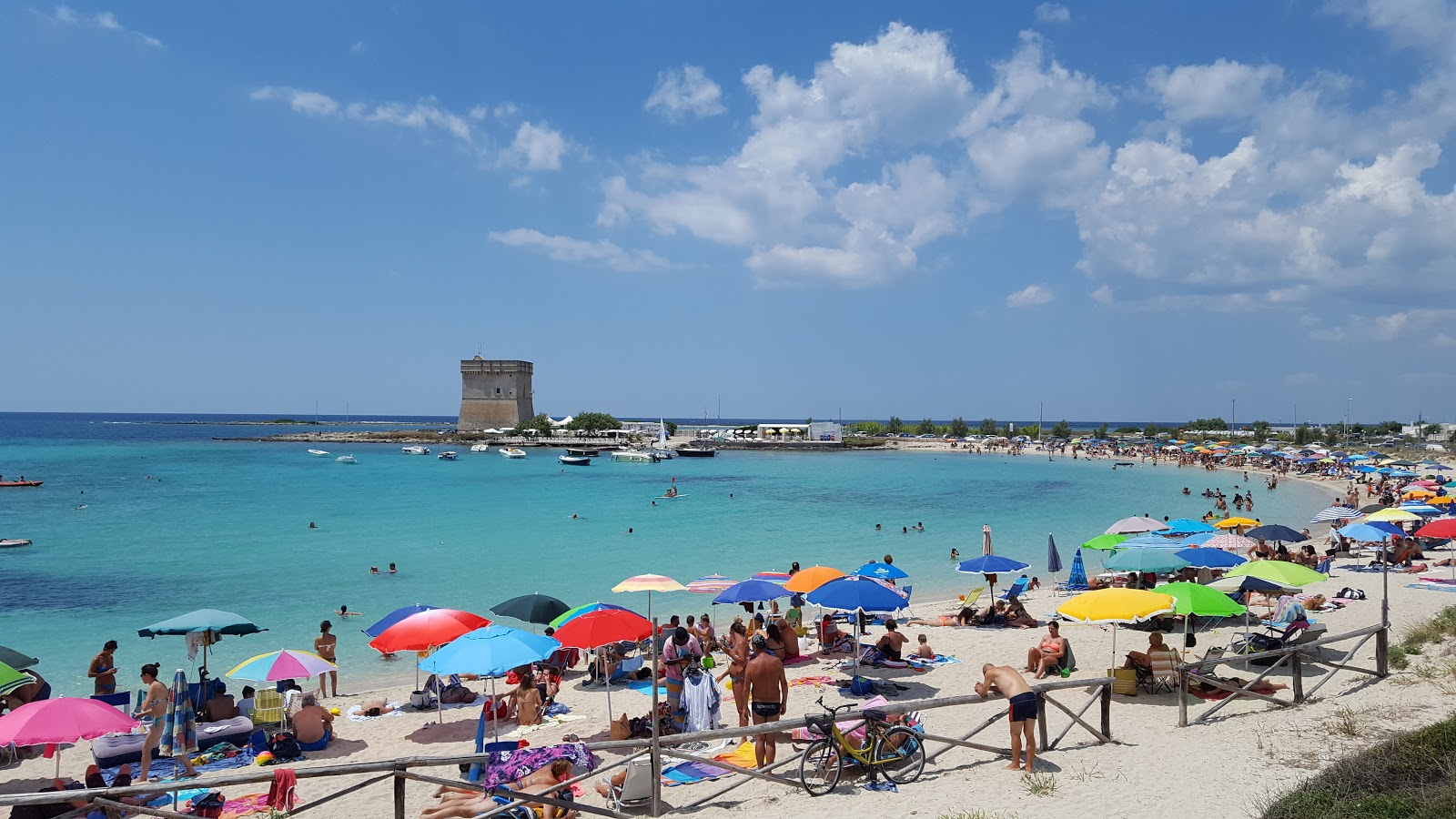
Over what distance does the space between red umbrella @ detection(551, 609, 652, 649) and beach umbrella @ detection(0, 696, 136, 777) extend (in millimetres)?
4156

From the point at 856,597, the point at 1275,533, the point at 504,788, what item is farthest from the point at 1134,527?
the point at 504,788

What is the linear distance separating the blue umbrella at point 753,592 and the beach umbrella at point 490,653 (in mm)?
3245

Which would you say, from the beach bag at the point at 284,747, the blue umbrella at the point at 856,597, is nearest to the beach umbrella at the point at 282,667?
the beach bag at the point at 284,747

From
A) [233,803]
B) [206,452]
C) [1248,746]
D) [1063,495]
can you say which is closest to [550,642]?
[233,803]

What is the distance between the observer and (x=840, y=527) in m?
33.2

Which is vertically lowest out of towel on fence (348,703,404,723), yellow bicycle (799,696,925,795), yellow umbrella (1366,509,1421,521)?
towel on fence (348,703,404,723)

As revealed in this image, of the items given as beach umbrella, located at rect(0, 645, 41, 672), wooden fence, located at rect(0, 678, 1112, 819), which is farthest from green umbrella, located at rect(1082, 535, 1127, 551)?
beach umbrella, located at rect(0, 645, 41, 672)

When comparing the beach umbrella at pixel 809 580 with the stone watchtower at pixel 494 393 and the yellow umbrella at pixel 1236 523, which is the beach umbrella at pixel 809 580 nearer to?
the yellow umbrella at pixel 1236 523

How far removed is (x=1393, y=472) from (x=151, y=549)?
190 feet

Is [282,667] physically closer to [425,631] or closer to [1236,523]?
[425,631]

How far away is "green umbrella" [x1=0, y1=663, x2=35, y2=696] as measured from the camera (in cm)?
915

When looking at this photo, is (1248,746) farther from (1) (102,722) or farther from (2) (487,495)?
(2) (487,495)

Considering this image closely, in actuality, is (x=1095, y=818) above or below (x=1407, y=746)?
below

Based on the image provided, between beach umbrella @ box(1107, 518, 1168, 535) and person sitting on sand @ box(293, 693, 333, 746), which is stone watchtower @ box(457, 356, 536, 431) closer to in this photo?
beach umbrella @ box(1107, 518, 1168, 535)
